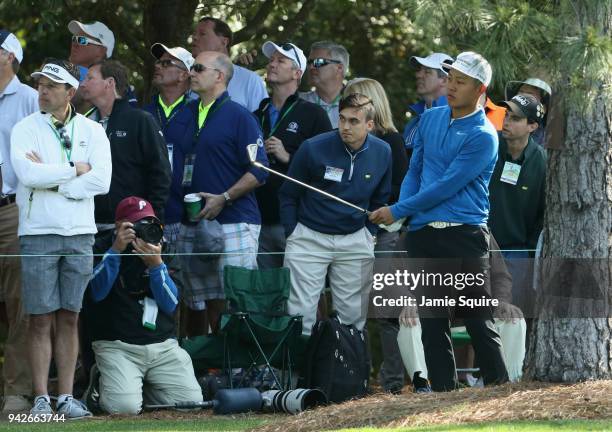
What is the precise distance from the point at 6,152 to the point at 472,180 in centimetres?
356

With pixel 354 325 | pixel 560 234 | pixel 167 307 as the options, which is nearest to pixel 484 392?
pixel 560 234

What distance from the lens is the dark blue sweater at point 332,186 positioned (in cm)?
1077

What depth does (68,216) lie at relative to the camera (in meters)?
9.69

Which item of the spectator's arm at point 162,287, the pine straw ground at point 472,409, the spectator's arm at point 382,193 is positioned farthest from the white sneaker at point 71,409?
the spectator's arm at point 382,193

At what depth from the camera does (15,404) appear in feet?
33.9

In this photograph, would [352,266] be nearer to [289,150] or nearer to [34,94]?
[289,150]

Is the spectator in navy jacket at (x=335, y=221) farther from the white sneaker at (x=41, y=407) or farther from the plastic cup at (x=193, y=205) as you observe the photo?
the white sneaker at (x=41, y=407)

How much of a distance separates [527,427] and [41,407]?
3.45 metres

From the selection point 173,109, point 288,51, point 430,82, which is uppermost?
point 288,51

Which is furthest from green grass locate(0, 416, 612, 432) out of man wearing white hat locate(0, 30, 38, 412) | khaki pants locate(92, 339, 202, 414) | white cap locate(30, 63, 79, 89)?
white cap locate(30, 63, 79, 89)

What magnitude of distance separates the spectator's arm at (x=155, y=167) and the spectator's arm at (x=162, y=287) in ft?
2.44

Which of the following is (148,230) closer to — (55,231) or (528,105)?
(55,231)

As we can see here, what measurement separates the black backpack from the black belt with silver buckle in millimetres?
2410

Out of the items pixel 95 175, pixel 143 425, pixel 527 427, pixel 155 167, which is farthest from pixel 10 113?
pixel 527 427
